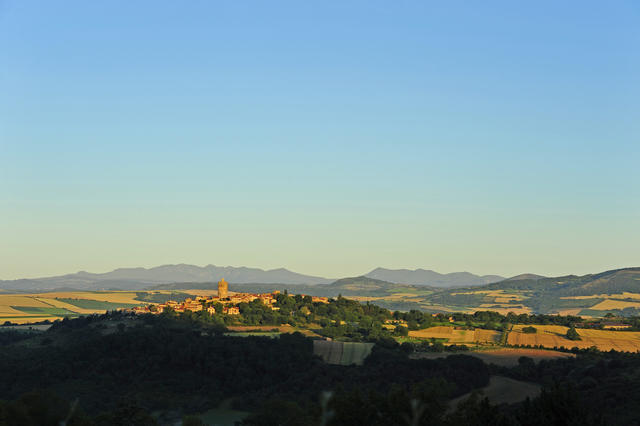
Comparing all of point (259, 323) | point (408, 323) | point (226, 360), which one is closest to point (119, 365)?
point (226, 360)

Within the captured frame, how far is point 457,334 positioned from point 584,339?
24762 mm

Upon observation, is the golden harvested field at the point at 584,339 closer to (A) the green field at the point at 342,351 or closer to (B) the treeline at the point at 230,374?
(B) the treeline at the point at 230,374

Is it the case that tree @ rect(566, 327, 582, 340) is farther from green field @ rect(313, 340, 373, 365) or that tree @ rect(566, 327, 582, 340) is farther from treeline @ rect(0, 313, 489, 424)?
green field @ rect(313, 340, 373, 365)

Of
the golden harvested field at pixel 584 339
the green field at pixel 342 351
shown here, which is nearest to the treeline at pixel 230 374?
the green field at pixel 342 351

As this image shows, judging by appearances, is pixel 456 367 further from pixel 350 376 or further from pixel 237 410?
pixel 237 410

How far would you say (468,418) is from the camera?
1922 inches

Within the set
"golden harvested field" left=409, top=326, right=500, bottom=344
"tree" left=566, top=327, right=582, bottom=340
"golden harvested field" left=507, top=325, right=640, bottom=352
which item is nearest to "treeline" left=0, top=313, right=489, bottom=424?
"golden harvested field" left=409, top=326, right=500, bottom=344

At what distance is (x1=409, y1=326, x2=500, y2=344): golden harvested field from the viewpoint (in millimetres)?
139875

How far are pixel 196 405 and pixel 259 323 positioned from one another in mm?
58969

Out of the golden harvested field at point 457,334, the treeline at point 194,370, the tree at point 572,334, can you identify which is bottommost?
the treeline at point 194,370

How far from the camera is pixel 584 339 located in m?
134

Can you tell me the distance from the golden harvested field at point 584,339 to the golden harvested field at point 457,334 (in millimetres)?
4036

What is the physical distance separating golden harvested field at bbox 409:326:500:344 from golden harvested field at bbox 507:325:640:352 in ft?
13.2

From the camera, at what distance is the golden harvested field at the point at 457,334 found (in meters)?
140
